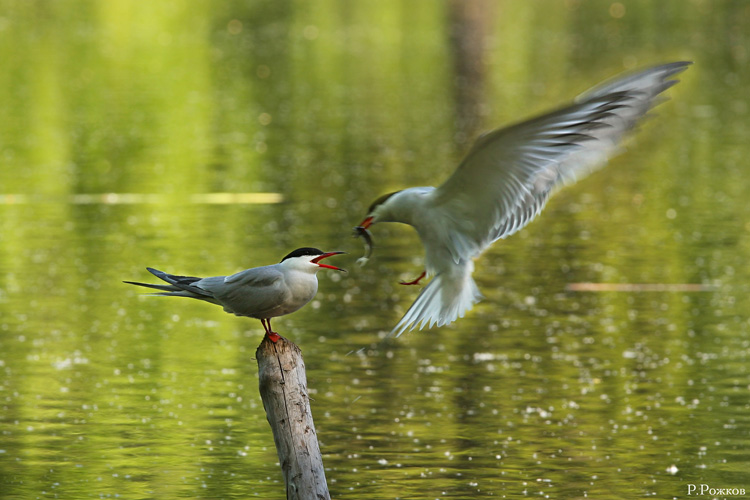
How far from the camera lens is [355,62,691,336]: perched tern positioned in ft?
21.3

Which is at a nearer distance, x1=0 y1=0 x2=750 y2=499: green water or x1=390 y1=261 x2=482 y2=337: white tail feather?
x1=390 y1=261 x2=482 y2=337: white tail feather

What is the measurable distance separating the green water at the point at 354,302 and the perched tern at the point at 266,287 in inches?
92.4

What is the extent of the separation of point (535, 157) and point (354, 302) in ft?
25.4

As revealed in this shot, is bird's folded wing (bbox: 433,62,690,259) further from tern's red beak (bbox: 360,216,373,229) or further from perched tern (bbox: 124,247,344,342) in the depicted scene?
perched tern (bbox: 124,247,344,342)

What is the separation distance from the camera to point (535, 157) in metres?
6.91

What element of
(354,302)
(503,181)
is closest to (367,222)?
(503,181)

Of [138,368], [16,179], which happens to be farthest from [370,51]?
[138,368]

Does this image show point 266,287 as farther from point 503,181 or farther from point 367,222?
point 503,181

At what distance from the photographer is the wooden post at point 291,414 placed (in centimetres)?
712

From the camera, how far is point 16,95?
29.6 m

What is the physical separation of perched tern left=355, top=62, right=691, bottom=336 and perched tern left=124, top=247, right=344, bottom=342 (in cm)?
37

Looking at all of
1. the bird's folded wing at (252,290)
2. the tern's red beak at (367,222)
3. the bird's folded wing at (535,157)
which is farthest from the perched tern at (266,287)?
the bird's folded wing at (535,157)

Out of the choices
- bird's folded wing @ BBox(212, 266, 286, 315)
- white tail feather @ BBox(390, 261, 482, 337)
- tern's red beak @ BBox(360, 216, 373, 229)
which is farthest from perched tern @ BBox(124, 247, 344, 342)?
white tail feather @ BBox(390, 261, 482, 337)

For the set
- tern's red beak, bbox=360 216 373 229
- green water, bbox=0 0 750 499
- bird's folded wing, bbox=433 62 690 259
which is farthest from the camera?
green water, bbox=0 0 750 499
